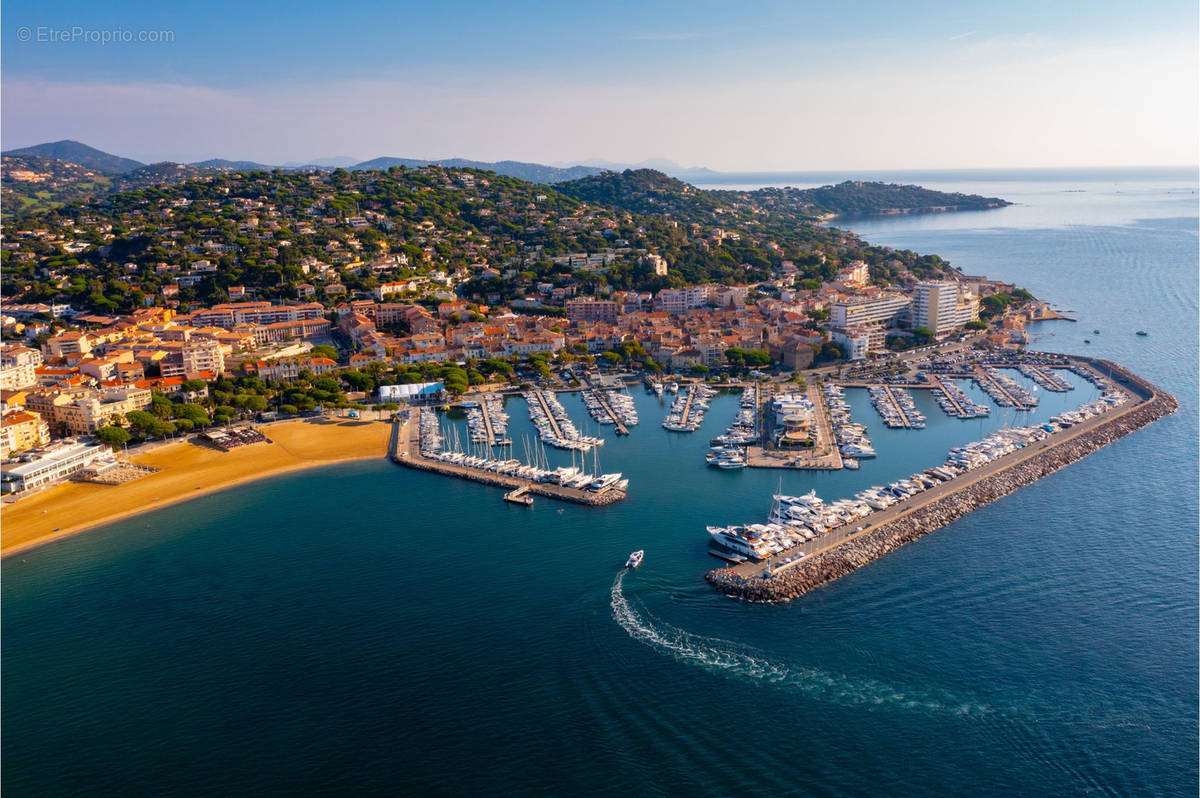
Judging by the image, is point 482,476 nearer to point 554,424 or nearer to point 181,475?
point 554,424

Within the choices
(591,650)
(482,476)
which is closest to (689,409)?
(482,476)

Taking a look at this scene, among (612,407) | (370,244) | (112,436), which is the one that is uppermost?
(370,244)

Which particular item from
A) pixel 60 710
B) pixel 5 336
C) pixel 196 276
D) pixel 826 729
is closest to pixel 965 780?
pixel 826 729

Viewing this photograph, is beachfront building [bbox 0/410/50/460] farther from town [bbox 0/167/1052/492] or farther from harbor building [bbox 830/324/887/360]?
harbor building [bbox 830/324/887/360]

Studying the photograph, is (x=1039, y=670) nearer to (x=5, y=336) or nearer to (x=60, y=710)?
(x=60, y=710)

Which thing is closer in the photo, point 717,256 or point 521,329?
point 521,329

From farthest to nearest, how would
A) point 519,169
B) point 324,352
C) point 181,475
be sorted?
point 519,169
point 324,352
point 181,475

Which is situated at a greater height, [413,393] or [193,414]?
[193,414]
